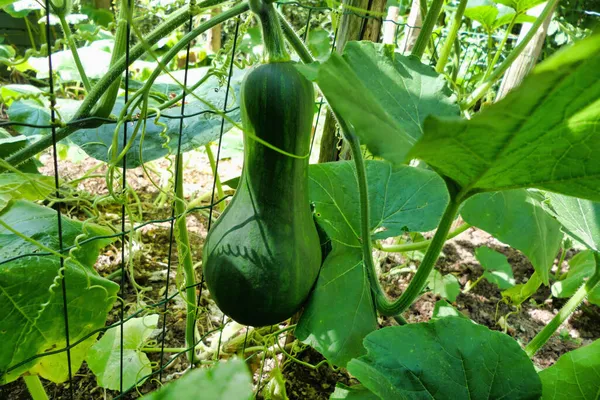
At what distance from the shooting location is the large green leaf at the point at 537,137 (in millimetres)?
404

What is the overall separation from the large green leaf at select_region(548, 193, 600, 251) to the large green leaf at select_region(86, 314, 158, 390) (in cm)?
98

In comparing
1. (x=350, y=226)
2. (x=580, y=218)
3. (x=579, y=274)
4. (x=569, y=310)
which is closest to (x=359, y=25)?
(x=350, y=226)

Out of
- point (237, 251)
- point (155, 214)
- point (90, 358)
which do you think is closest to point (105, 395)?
point (90, 358)


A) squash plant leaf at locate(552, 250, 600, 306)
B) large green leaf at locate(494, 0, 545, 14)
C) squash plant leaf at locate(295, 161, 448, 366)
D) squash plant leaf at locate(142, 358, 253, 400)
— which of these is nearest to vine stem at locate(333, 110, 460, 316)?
squash plant leaf at locate(295, 161, 448, 366)

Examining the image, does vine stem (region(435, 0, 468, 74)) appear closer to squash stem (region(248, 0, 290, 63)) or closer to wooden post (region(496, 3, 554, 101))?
squash stem (region(248, 0, 290, 63))

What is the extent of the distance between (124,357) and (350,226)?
673 millimetres

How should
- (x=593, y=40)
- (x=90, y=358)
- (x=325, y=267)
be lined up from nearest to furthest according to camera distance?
(x=593, y=40)
(x=325, y=267)
(x=90, y=358)

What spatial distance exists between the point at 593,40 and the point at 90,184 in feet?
6.92

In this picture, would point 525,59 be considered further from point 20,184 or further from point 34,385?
point 34,385

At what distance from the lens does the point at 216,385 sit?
11.1 inches

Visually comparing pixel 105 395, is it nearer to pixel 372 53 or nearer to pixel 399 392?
pixel 399 392

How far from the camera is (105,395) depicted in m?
1.16

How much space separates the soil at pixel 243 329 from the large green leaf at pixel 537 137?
799 mm

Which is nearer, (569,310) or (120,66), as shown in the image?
(120,66)
